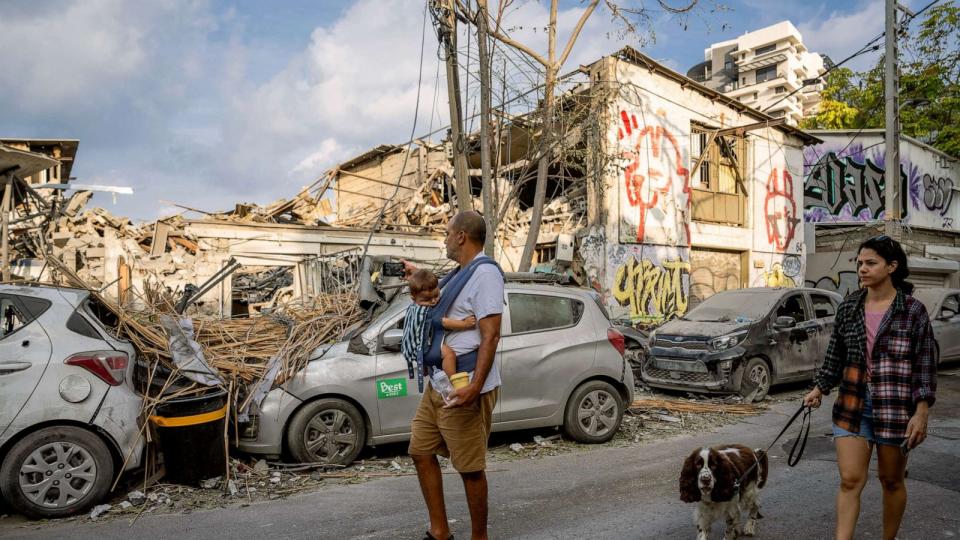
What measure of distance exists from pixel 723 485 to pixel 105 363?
4.38 metres

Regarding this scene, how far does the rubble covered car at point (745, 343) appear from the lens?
919 cm

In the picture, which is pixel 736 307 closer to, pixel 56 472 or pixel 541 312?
pixel 541 312

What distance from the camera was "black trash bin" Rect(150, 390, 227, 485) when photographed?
5082 mm

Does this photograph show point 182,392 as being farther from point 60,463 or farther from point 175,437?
point 60,463

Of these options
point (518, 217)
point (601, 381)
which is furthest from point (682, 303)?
point (601, 381)

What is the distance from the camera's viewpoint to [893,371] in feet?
10.3

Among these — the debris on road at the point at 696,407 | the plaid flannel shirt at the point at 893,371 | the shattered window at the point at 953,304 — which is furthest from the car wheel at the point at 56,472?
the shattered window at the point at 953,304

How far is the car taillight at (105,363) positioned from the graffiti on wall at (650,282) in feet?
36.1

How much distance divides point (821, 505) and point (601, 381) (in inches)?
104

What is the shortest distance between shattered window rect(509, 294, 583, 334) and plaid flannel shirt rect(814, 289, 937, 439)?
3586 millimetres

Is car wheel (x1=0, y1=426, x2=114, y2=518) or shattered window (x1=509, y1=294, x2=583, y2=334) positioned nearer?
car wheel (x1=0, y1=426, x2=114, y2=518)

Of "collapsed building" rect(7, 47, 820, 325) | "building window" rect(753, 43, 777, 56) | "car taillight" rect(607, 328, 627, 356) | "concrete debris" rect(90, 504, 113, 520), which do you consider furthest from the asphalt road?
"building window" rect(753, 43, 777, 56)

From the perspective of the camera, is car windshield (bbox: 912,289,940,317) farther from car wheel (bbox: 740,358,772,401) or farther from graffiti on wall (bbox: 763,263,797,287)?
car wheel (bbox: 740,358,772,401)

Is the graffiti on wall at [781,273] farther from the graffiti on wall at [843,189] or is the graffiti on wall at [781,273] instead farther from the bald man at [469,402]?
the bald man at [469,402]
